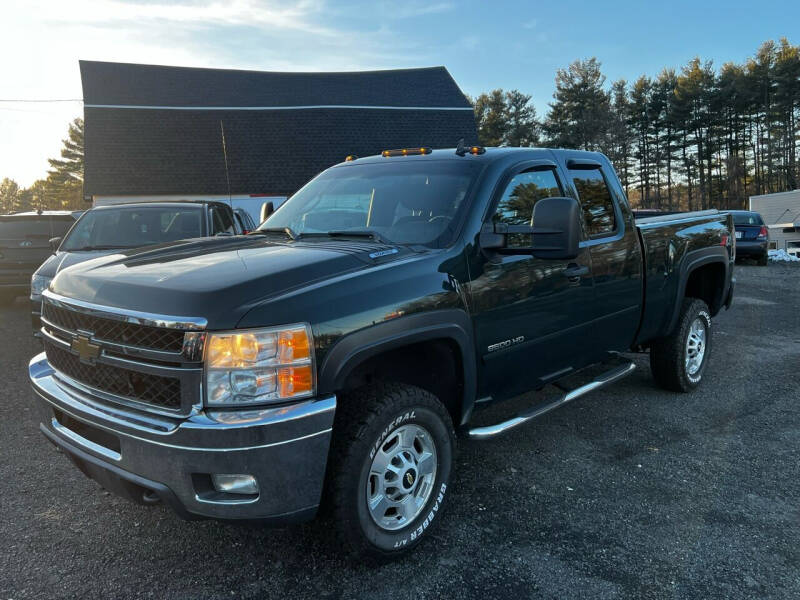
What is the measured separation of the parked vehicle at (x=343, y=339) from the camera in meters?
2.42

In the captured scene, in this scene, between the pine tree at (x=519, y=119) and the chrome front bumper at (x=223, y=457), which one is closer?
the chrome front bumper at (x=223, y=457)

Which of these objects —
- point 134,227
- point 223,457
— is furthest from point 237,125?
point 223,457

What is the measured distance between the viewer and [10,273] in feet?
31.6

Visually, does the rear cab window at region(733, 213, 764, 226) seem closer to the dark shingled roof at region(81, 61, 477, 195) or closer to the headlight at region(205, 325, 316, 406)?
the dark shingled roof at region(81, 61, 477, 195)

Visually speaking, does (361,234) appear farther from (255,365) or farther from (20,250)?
(20,250)

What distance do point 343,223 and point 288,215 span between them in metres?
0.59

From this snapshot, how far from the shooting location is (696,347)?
18.6 feet

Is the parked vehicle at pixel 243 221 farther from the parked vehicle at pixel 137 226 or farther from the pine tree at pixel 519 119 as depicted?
the pine tree at pixel 519 119

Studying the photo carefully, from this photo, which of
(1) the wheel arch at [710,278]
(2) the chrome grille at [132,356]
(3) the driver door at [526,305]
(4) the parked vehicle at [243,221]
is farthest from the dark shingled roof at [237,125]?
(2) the chrome grille at [132,356]

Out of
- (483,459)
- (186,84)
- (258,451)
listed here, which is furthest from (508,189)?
(186,84)

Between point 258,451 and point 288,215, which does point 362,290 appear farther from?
point 288,215

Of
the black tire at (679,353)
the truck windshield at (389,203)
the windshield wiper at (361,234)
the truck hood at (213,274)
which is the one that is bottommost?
the black tire at (679,353)

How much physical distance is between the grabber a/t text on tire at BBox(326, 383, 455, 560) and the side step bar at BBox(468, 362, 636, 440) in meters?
0.26

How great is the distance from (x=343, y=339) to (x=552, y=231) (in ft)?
4.30
